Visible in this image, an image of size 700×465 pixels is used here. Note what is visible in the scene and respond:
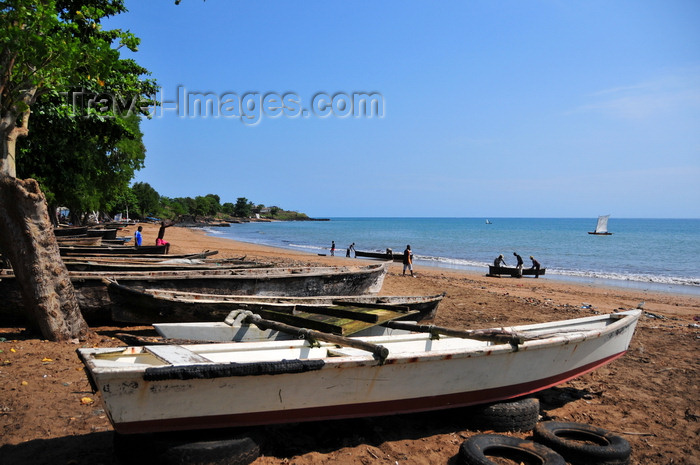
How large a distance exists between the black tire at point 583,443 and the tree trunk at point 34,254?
7.30 metres

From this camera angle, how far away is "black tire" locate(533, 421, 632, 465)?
4469mm

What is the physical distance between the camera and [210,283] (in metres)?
9.23

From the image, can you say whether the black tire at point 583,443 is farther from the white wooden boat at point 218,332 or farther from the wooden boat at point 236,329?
the white wooden boat at point 218,332

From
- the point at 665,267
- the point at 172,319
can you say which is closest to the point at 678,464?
the point at 172,319

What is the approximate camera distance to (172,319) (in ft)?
25.3

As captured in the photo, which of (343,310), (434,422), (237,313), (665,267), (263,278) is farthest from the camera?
(665,267)

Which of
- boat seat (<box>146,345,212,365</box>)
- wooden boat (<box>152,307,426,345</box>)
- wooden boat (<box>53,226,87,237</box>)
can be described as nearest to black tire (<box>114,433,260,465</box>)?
boat seat (<box>146,345,212,365</box>)

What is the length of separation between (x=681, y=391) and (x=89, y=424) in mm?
8236

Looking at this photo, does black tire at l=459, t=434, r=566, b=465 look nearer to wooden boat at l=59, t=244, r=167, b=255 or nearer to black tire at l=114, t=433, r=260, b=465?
black tire at l=114, t=433, r=260, b=465

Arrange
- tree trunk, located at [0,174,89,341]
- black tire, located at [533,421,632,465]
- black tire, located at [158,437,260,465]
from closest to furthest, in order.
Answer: black tire, located at [158,437,260,465], black tire, located at [533,421,632,465], tree trunk, located at [0,174,89,341]

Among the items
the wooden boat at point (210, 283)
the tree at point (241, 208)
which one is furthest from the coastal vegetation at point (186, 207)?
the wooden boat at point (210, 283)

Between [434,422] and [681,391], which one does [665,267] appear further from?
[434,422]

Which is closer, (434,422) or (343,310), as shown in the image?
(434,422)

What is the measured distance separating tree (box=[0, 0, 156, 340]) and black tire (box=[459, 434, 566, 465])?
651 centimetres
